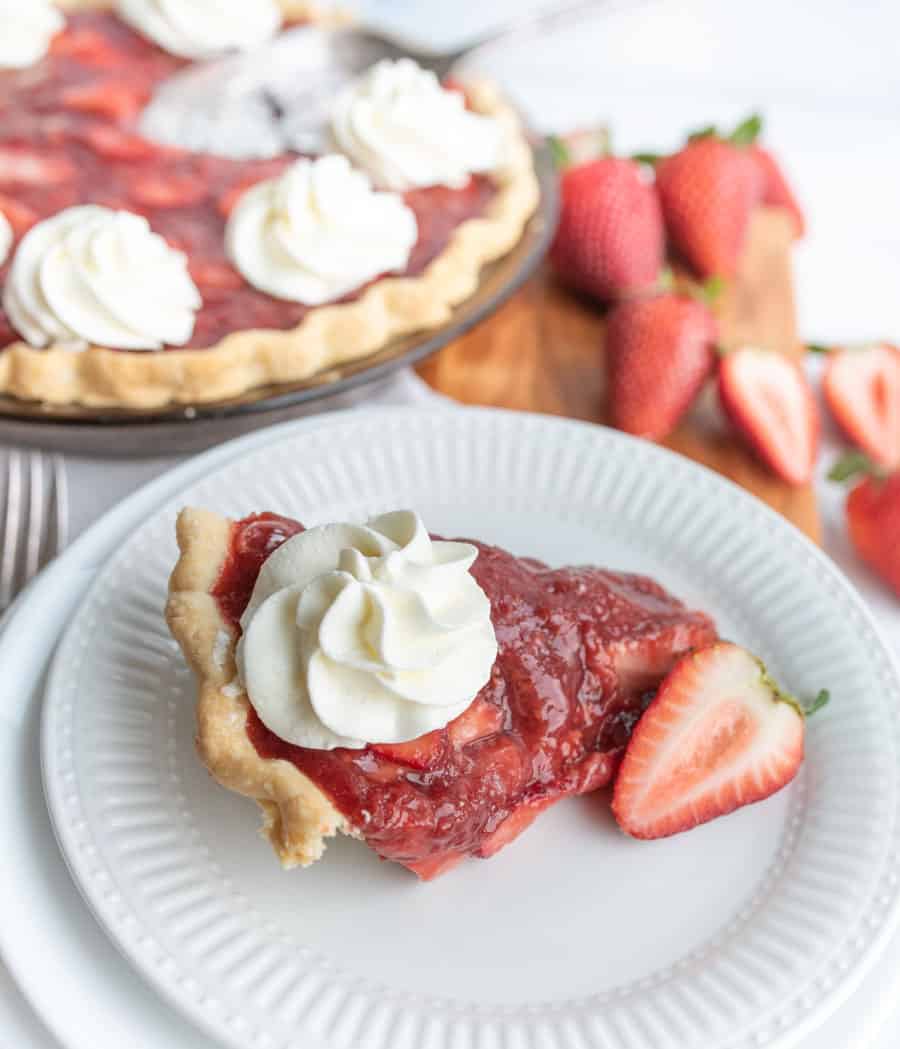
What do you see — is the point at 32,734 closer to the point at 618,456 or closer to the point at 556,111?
the point at 618,456

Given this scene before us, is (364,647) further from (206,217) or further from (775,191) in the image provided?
(775,191)

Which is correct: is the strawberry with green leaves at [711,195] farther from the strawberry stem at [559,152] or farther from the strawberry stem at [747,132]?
the strawberry stem at [559,152]

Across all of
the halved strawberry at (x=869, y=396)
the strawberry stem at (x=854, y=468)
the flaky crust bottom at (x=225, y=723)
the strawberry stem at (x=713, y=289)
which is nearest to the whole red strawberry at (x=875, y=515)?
the strawberry stem at (x=854, y=468)

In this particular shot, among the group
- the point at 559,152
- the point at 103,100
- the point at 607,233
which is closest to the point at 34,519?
the point at 103,100

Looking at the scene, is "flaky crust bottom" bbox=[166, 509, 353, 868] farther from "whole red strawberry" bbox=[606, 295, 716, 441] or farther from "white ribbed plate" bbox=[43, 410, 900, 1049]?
"whole red strawberry" bbox=[606, 295, 716, 441]

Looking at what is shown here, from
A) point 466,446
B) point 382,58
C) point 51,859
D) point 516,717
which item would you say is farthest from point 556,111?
point 51,859

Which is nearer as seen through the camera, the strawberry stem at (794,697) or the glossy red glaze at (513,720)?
the glossy red glaze at (513,720)
